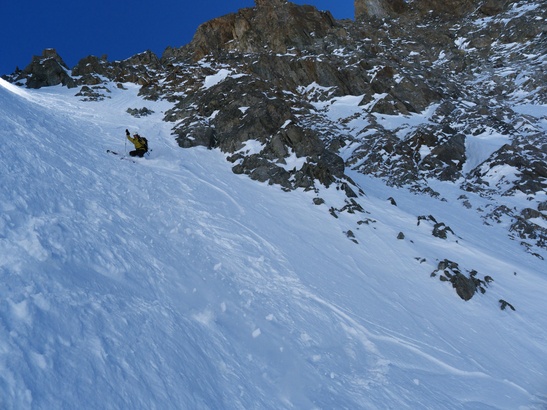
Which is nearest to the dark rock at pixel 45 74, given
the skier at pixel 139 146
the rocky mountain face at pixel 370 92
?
the rocky mountain face at pixel 370 92

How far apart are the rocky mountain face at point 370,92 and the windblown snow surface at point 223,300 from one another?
5484mm

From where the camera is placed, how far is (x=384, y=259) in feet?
50.8

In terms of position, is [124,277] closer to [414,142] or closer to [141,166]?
[141,166]

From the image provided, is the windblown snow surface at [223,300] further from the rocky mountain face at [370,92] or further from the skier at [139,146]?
the rocky mountain face at [370,92]

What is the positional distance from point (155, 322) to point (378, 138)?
31918 mm

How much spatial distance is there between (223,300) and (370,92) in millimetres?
42843

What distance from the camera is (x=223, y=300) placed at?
881cm

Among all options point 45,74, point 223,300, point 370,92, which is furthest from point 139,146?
point 45,74

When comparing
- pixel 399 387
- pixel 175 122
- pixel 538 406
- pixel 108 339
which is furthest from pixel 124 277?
pixel 175 122

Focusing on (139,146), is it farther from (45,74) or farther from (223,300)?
(45,74)

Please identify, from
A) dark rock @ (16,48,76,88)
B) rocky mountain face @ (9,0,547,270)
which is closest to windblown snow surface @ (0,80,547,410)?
rocky mountain face @ (9,0,547,270)

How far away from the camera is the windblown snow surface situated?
543 centimetres

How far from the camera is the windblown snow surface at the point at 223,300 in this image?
5.43 meters

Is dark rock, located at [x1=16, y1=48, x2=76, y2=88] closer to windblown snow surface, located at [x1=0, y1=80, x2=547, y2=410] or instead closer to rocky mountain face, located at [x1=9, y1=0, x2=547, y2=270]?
rocky mountain face, located at [x1=9, y1=0, x2=547, y2=270]
